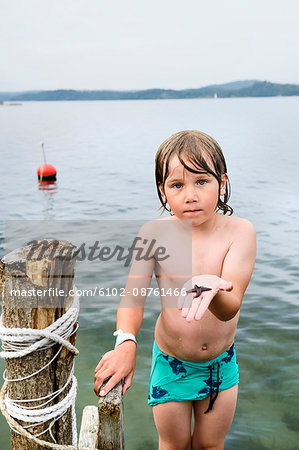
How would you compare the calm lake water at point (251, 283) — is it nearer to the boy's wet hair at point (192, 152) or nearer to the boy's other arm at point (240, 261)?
the boy's other arm at point (240, 261)

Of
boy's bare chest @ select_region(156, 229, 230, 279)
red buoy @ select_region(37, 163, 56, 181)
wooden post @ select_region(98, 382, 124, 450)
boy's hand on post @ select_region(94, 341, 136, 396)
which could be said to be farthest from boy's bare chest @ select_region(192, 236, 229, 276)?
red buoy @ select_region(37, 163, 56, 181)

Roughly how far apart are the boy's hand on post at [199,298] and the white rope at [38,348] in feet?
2.58

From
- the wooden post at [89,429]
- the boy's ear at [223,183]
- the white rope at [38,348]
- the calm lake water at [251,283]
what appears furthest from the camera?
the calm lake water at [251,283]

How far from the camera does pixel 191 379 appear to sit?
3.13m

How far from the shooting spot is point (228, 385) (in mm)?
3172

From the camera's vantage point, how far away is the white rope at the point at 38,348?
99.9 inches

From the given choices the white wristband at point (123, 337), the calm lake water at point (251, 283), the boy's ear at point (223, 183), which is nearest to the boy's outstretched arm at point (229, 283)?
the boy's ear at point (223, 183)

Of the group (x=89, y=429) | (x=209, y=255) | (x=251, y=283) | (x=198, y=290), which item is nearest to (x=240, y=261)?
(x=209, y=255)

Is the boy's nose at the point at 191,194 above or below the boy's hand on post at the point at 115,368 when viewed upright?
above

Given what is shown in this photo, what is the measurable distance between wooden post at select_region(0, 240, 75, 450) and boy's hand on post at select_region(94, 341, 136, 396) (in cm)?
37

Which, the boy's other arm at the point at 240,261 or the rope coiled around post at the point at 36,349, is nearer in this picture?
the rope coiled around post at the point at 36,349

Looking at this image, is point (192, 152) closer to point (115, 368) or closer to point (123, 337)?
point (123, 337)

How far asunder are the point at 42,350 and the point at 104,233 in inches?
→ 392

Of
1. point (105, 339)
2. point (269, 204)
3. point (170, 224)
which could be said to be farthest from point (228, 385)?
point (269, 204)
